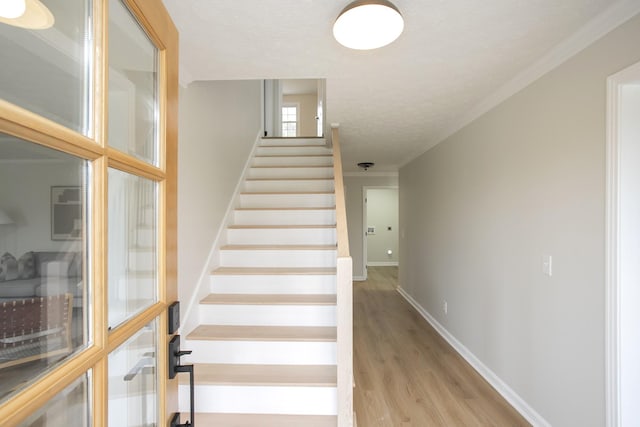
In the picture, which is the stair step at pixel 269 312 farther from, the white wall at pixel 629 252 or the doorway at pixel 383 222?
the doorway at pixel 383 222

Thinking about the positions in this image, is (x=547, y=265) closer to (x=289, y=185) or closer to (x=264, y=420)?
(x=264, y=420)

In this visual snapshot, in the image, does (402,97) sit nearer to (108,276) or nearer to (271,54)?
(271,54)

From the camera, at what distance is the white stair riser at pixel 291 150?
4.21 metres

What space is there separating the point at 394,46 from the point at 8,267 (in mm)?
1808

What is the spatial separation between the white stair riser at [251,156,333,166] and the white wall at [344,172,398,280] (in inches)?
108

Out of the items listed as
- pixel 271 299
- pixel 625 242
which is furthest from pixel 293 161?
pixel 625 242

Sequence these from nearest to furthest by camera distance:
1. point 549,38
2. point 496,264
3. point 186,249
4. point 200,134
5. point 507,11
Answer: point 507,11 < point 549,38 < point 186,249 < point 200,134 < point 496,264

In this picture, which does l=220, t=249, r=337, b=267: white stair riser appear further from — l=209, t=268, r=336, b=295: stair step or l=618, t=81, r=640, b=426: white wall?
l=618, t=81, r=640, b=426: white wall

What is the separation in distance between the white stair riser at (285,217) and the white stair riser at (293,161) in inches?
41.5

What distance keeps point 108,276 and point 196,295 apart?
1.67 meters

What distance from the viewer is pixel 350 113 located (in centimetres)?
281

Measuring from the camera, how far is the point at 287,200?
335 cm

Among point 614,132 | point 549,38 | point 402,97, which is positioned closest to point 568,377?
point 614,132

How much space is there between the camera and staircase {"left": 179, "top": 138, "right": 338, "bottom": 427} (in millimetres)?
1763
